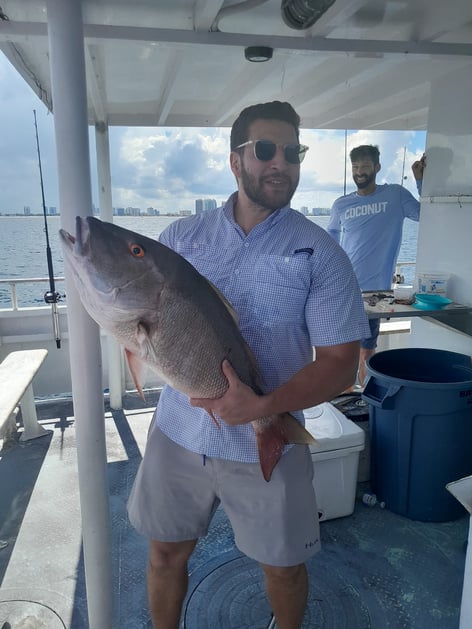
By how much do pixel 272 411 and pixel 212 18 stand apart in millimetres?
1919

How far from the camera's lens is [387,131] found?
255 inches

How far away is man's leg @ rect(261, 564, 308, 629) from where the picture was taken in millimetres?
1825

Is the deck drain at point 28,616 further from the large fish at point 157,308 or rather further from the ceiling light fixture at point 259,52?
the ceiling light fixture at point 259,52

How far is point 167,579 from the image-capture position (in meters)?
1.97

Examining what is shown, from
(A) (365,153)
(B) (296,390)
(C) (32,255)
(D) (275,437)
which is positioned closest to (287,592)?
(D) (275,437)

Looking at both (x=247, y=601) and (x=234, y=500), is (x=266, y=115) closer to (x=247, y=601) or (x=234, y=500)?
(x=234, y=500)

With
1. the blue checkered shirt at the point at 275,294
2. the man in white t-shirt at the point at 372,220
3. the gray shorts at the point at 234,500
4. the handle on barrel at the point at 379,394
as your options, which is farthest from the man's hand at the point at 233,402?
the man in white t-shirt at the point at 372,220

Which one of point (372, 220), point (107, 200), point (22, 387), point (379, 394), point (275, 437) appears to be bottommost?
point (22, 387)

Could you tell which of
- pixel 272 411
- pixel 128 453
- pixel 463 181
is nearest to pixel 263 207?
pixel 272 411

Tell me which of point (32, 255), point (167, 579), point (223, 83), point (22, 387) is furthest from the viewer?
Answer: point (32, 255)

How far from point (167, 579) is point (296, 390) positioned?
3.29ft

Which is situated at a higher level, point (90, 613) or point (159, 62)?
point (159, 62)

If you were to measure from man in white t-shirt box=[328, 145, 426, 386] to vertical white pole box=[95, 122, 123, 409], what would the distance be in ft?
7.67

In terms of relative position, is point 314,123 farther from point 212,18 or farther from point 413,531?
point 413,531
